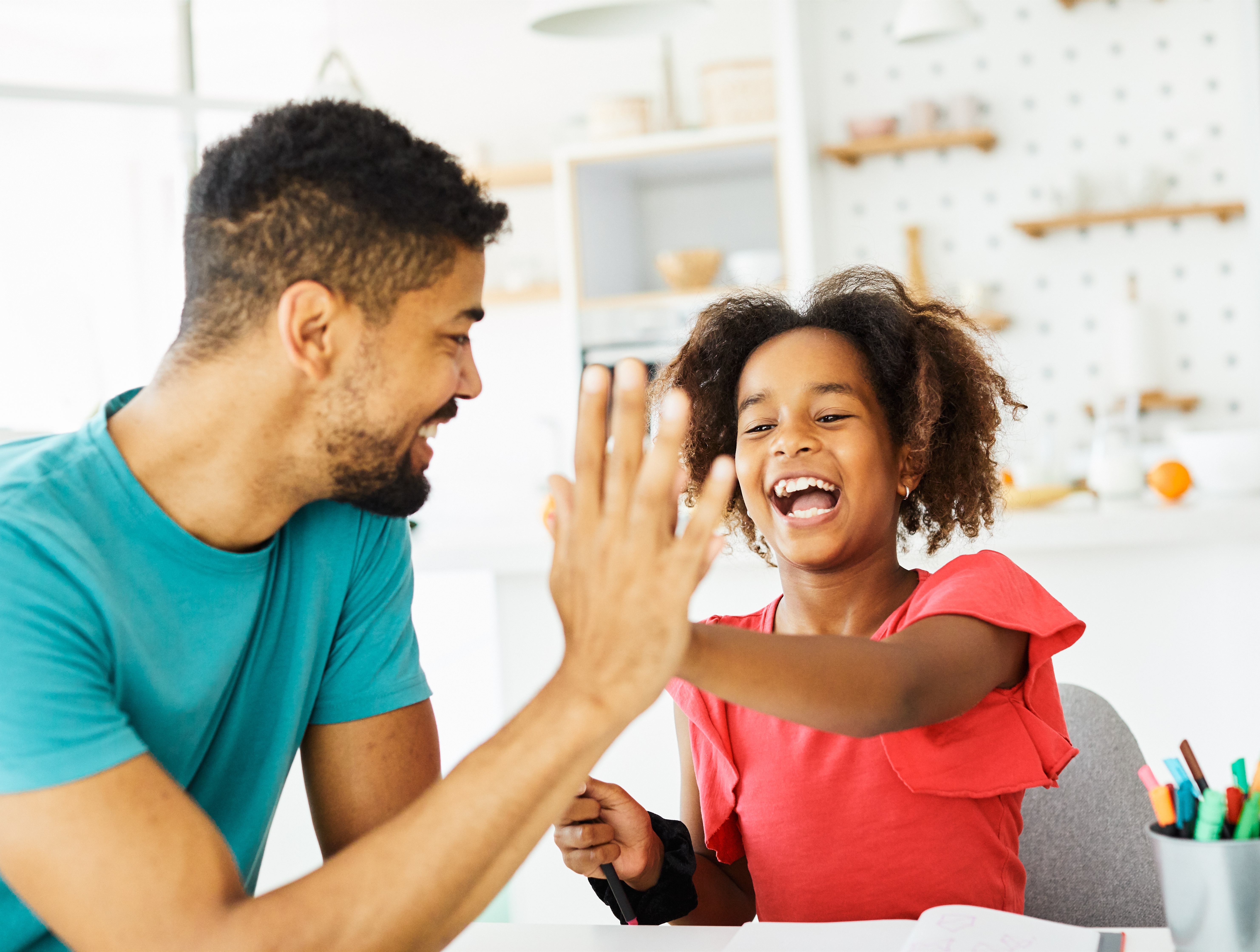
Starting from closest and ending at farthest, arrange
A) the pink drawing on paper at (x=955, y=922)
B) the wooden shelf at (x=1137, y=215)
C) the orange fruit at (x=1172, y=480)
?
the pink drawing on paper at (x=955, y=922) < the orange fruit at (x=1172, y=480) < the wooden shelf at (x=1137, y=215)

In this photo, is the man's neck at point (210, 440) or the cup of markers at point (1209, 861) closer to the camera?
the cup of markers at point (1209, 861)

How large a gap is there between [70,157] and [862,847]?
430cm

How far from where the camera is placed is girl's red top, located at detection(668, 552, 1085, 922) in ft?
3.51

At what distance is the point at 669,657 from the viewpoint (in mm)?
766

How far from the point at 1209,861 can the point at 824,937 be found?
0.96ft

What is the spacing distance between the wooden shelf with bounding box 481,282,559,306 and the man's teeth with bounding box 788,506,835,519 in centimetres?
362

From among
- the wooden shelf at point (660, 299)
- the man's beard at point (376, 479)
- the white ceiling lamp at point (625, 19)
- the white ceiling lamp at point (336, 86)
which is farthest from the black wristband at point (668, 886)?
the wooden shelf at point (660, 299)

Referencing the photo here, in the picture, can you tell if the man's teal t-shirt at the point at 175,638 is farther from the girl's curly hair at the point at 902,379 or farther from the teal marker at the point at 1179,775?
the teal marker at the point at 1179,775

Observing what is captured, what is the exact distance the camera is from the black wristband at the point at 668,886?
1108 mm

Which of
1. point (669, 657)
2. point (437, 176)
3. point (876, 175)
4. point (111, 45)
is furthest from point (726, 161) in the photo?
point (669, 657)

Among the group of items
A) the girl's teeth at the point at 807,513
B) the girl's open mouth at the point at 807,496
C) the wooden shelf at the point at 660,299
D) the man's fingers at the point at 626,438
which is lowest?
the girl's teeth at the point at 807,513

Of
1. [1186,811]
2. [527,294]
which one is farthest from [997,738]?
[527,294]

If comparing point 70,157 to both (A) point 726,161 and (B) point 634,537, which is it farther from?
(B) point 634,537

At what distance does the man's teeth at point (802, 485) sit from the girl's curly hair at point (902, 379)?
4.7 inches
